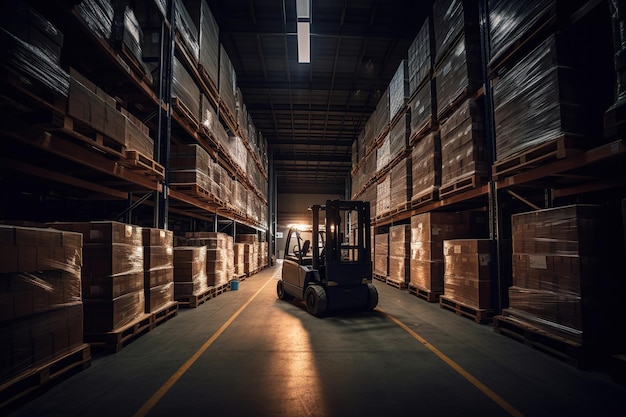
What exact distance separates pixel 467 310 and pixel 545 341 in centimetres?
180

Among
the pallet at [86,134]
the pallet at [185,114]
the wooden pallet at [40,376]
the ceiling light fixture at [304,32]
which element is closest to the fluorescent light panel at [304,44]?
the ceiling light fixture at [304,32]

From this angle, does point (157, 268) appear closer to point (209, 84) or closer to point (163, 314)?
point (163, 314)

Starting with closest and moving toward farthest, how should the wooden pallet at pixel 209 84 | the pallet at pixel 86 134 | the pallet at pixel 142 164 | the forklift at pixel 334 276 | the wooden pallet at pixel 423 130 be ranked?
the pallet at pixel 86 134 → the pallet at pixel 142 164 → the forklift at pixel 334 276 → the wooden pallet at pixel 423 130 → the wooden pallet at pixel 209 84

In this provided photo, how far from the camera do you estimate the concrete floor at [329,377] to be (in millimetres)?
2395

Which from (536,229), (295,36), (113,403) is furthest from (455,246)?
(295,36)

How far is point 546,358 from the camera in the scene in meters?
3.49

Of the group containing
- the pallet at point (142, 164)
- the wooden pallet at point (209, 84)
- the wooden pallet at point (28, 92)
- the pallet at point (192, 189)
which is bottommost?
the pallet at point (192, 189)

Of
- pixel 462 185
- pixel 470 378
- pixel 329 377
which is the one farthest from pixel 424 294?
pixel 329 377

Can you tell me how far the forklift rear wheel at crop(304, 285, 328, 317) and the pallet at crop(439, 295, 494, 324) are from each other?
2.41 meters

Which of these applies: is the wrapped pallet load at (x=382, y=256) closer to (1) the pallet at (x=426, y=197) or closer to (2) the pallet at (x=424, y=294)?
(2) the pallet at (x=424, y=294)

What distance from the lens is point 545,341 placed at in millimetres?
3660

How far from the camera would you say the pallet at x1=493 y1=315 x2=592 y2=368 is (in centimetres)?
320

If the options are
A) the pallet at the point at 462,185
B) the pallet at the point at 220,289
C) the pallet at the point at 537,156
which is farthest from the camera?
the pallet at the point at 220,289

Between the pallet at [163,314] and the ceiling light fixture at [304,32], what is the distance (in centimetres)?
816
